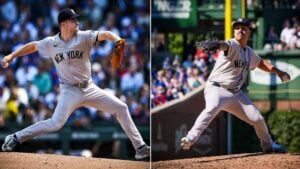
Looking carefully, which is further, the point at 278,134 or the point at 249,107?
the point at 278,134

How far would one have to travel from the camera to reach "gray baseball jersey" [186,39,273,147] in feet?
11.9

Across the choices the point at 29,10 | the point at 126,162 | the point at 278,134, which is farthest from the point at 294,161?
the point at 29,10

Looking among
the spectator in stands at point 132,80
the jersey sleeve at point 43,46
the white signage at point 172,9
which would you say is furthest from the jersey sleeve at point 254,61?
the spectator in stands at point 132,80

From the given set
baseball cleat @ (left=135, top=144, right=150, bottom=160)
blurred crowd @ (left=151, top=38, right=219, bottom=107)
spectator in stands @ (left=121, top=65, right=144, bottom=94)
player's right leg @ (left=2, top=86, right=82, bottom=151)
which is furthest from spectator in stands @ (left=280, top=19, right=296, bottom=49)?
player's right leg @ (left=2, top=86, right=82, bottom=151)

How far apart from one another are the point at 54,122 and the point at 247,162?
4.52ft

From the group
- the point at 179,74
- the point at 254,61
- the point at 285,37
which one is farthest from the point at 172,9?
the point at 254,61

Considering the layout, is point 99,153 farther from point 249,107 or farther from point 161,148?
point 249,107

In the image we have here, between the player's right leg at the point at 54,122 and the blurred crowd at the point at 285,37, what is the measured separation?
1792 millimetres

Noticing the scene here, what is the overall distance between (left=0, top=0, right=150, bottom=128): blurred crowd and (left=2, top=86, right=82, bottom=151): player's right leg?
1313 mm

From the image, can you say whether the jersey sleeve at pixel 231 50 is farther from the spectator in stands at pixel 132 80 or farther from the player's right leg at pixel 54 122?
the spectator in stands at pixel 132 80

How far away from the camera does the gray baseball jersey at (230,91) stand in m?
3.63

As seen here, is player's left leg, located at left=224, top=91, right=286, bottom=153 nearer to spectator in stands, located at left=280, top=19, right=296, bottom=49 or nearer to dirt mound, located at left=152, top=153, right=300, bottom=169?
dirt mound, located at left=152, top=153, right=300, bottom=169

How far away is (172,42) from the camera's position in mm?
4902

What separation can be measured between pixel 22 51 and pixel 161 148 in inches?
74.7
